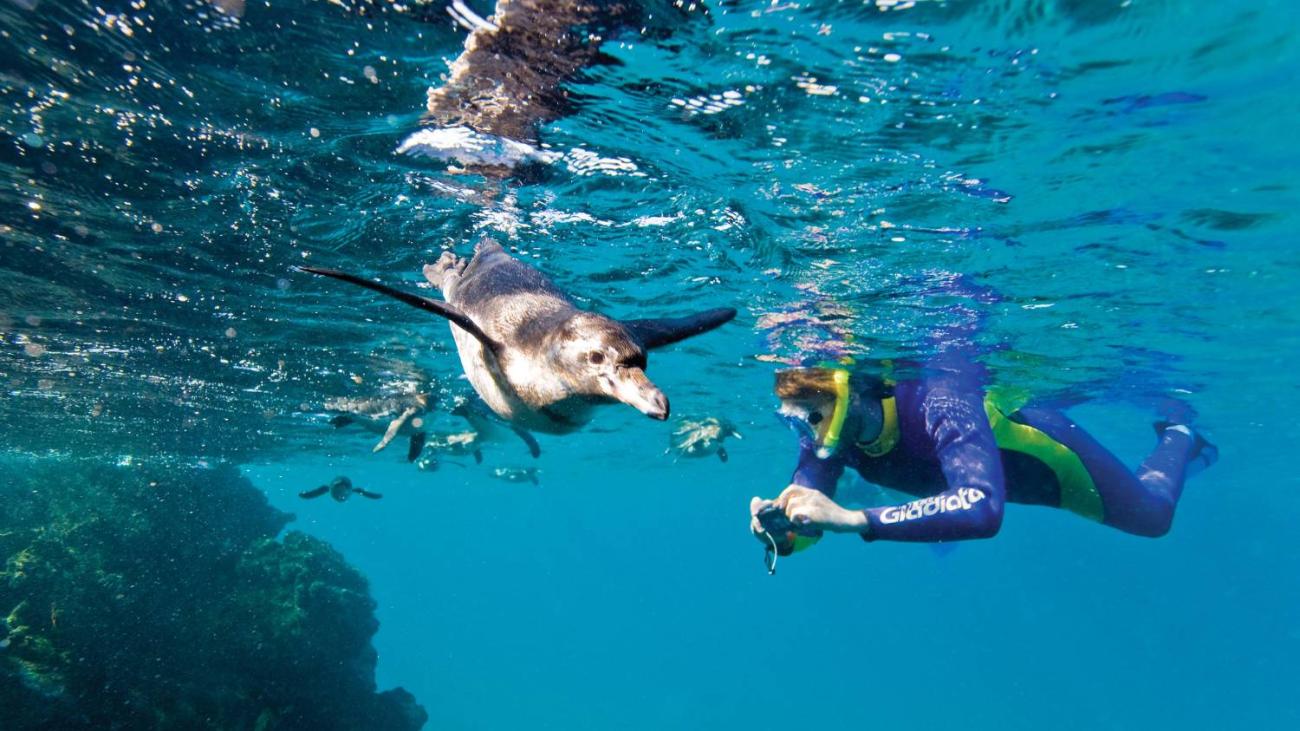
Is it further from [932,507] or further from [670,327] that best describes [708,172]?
[670,327]

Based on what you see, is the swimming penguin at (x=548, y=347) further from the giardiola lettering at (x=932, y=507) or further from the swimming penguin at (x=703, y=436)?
the swimming penguin at (x=703, y=436)

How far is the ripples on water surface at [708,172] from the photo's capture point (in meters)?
5.28

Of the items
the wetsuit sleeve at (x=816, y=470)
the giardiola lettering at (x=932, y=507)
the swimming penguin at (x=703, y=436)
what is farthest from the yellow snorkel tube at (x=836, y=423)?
the swimming penguin at (x=703, y=436)

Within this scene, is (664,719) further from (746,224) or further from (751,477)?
(746,224)

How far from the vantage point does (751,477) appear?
47688 millimetres

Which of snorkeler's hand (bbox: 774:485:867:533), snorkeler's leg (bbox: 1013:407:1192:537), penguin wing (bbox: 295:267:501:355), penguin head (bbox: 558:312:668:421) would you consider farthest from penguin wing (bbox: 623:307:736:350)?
snorkeler's leg (bbox: 1013:407:1192:537)

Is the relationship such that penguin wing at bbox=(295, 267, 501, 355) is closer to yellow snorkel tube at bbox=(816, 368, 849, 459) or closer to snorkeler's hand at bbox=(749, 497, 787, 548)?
snorkeler's hand at bbox=(749, 497, 787, 548)

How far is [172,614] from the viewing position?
14.5m

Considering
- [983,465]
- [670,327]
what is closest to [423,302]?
[670,327]

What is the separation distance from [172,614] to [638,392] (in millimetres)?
17307

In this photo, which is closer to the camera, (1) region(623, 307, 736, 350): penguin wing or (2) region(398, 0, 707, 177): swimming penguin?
(1) region(623, 307, 736, 350): penguin wing

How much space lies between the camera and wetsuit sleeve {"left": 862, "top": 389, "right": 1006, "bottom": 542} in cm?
478

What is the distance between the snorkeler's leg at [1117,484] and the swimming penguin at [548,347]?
22.8ft

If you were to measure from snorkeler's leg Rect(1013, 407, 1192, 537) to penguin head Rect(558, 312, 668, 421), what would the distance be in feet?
23.9
